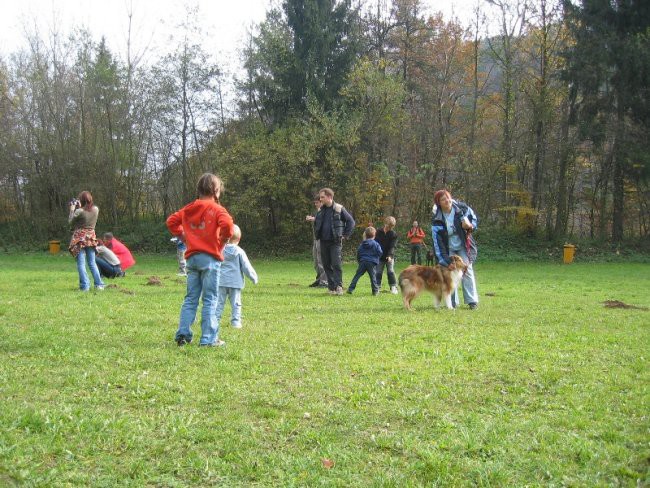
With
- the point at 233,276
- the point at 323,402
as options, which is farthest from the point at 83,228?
the point at 323,402

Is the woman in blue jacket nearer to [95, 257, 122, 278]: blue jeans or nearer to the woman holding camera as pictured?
the woman holding camera

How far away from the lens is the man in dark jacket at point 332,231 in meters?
12.2

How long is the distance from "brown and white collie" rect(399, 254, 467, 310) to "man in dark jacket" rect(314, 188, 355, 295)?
2525 millimetres

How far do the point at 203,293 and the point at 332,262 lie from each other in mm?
6303

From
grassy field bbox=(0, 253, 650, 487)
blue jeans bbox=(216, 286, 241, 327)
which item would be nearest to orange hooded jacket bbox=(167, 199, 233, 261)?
grassy field bbox=(0, 253, 650, 487)

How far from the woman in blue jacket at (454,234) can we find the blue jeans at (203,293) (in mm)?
4895

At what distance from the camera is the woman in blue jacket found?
9945mm

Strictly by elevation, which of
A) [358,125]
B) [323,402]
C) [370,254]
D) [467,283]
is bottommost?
[323,402]

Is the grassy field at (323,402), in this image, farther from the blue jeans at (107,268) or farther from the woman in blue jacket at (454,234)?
the blue jeans at (107,268)

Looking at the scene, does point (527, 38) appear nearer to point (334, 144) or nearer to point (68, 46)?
point (334, 144)

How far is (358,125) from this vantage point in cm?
2725

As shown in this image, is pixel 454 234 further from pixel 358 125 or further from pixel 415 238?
pixel 358 125

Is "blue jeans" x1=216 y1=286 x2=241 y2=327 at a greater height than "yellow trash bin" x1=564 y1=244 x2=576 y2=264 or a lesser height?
lesser

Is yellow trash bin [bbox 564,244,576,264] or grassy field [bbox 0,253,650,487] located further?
yellow trash bin [bbox 564,244,576,264]
